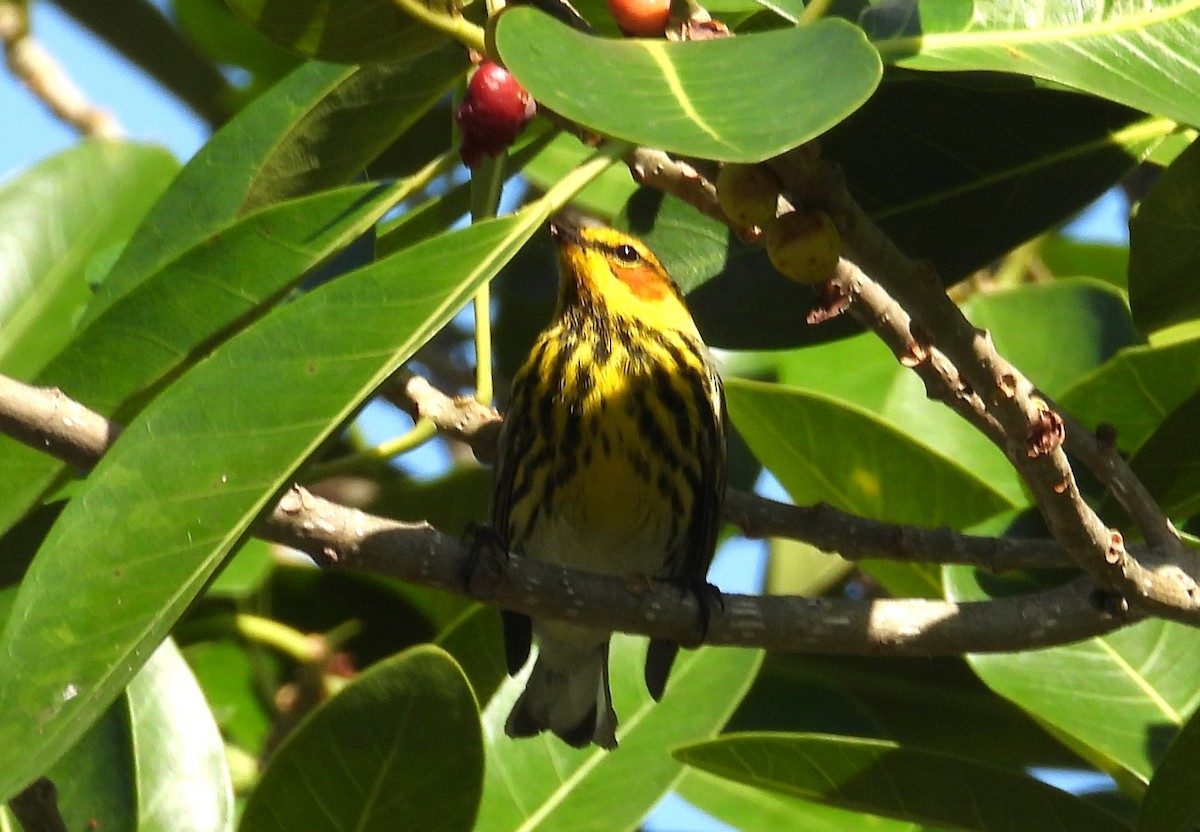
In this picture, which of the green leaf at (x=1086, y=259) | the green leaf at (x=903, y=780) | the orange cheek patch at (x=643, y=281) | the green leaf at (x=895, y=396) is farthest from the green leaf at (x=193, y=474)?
the green leaf at (x=1086, y=259)

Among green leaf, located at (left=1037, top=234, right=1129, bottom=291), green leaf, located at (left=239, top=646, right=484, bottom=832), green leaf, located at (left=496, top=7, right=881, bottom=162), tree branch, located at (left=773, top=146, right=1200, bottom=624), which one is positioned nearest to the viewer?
green leaf, located at (left=496, top=7, right=881, bottom=162)

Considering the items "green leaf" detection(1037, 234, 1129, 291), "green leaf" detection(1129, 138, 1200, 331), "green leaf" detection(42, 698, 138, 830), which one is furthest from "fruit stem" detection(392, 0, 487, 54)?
"green leaf" detection(1037, 234, 1129, 291)

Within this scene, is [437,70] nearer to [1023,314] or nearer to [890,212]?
[890,212]

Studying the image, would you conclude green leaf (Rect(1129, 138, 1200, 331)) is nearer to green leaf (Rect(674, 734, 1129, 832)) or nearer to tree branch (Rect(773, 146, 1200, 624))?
tree branch (Rect(773, 146, 1200, 624))

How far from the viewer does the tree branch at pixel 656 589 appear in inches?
75.3

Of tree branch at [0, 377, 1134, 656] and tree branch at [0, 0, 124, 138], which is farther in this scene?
tree branch at [0, 0, 124, 138]

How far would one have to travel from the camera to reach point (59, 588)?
150cm

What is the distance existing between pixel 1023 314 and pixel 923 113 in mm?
832

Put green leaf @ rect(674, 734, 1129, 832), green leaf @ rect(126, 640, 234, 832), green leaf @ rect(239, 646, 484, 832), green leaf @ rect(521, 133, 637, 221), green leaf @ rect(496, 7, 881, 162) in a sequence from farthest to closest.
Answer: green leaf @ rect(521, 133, 637, 221)
green leaf @ rect(126, 640, 234, 832)
green leaf @ rect(674, 734, 1129, 832)
green leaf @ rect(239, 646, 484, 832)
green leaf @ rect(496, 7, 881, 162)

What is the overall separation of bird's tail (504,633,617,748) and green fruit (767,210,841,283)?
59.2 inches

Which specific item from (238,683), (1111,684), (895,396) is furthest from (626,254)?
(1111,684)

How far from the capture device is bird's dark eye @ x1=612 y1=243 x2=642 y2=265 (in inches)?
139

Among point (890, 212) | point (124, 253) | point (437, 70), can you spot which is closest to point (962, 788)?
point (890, 212)

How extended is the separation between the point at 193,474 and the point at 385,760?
0.87 meters
